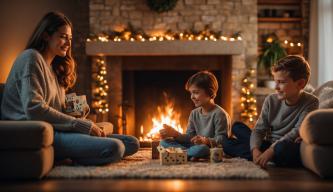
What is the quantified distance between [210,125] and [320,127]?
3.40 ft

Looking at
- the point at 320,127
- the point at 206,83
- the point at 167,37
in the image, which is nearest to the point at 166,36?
the point at 167,37

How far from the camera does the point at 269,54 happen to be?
630 cm

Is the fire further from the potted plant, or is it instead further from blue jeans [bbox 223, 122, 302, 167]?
blue jeans [bbox 223, 122, 302, 167]

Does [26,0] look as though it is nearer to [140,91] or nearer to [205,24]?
[140,91]

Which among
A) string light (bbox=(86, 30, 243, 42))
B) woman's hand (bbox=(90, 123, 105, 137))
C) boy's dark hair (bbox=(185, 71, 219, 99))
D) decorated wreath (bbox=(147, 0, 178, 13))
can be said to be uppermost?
decorated wreath (bbox=(147, 0, 178, 13))

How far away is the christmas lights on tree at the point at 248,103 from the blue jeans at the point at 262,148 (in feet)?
7.30

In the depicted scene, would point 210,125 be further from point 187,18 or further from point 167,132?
point 187,18

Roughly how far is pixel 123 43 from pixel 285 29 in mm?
2096

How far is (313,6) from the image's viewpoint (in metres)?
6.41

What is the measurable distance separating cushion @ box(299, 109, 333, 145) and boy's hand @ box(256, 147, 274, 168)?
0.36 metres

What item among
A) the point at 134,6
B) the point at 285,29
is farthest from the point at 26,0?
the point at 285,29

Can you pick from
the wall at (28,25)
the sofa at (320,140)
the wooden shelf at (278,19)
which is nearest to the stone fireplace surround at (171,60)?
the wall at (28,25)

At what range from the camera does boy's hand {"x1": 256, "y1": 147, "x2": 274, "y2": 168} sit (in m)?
3.26

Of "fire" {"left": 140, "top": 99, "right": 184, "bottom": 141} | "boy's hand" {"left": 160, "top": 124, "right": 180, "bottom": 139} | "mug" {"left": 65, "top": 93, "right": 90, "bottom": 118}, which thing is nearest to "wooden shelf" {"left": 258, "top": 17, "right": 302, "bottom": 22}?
"fire" {"left": 140, "top": 99, "right": 184, "bottom": 141}
